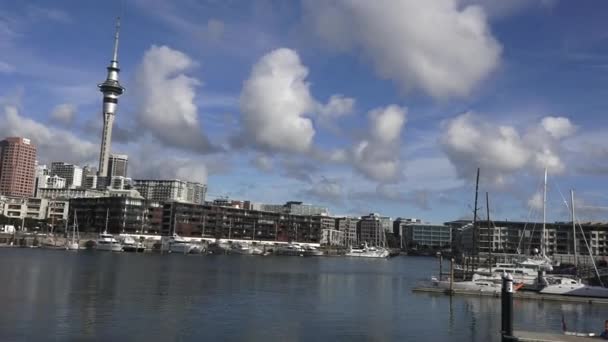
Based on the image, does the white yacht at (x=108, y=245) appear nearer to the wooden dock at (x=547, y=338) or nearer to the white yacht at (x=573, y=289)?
the white yacht at (x=573, y=289)

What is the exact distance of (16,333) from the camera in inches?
1486

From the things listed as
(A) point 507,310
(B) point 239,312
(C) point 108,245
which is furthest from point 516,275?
(C) point 108,245

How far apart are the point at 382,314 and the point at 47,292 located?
33591 millimetres

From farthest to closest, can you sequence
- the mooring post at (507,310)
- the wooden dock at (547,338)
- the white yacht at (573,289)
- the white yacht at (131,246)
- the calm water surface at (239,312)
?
the white yacht at (131,246)
the white yacht at (573,289)
the calm water surface at (239,312)
the mooring post at (507,310)
the wooden dock at (547,338)

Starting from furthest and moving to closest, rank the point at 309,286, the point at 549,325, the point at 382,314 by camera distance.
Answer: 1. the point at 309,286
2. the point at 382,314
3. the point at 549,325

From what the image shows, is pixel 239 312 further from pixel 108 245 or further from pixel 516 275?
pixel 108 245

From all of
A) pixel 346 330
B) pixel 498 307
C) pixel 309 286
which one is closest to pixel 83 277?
pixel 309 286

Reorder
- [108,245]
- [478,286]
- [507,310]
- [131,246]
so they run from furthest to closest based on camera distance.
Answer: [131,246], [108,245], [478,286], [507,310]

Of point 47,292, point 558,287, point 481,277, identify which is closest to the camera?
point 47,292

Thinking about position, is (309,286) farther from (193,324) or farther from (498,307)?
(193,324)

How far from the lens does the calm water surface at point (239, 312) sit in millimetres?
41344

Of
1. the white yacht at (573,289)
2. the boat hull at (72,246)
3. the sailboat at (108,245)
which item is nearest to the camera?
the white yacht at (573,289)

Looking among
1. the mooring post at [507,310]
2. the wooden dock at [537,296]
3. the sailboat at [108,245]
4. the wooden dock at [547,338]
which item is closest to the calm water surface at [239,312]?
the wooden dock at [537,296]

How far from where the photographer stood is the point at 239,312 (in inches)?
2067
